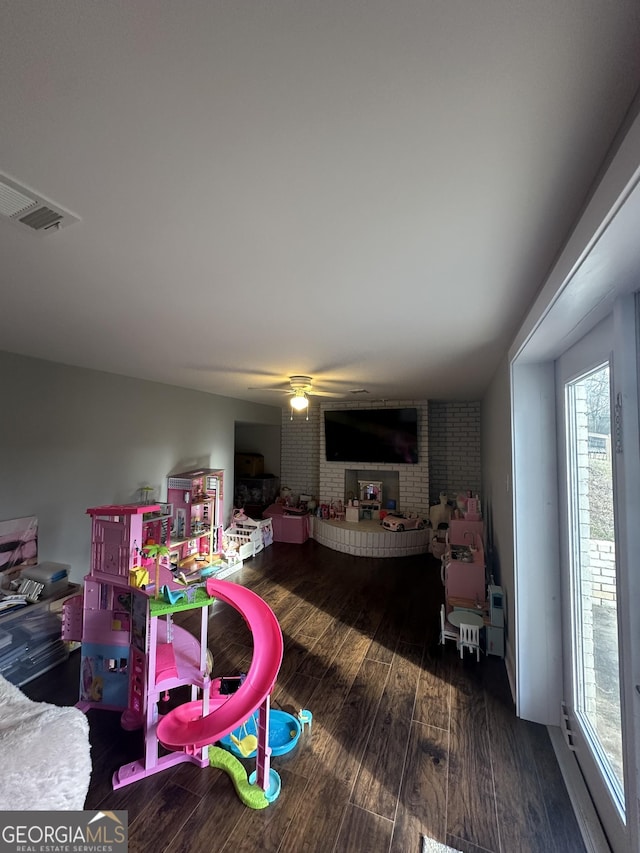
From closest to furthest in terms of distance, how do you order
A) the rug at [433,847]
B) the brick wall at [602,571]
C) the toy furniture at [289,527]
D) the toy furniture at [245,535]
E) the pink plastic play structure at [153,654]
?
the rug at [433,847]
the brick wall at [602,571]
the pink plastic play structure at [153,654]
the toy furniture at [245,535]
the toy furniture at [289,527]

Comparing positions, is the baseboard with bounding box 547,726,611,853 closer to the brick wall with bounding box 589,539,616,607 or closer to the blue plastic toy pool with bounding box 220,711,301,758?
the brick wall with bounding box 589,539,616,607

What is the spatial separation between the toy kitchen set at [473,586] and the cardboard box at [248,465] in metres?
3.99

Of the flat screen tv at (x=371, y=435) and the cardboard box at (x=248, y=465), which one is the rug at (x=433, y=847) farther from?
the cardboard box at (x=248, y=465)

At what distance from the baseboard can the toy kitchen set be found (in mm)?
684

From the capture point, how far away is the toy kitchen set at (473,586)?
2.50 meters

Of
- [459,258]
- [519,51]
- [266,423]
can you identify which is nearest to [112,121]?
[519,51]

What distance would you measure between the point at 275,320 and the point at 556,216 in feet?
4.00

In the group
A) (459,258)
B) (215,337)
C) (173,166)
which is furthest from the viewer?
(215,337)

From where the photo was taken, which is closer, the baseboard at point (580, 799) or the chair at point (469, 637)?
the baseboard at point (580, 799)

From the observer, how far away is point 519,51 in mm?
547

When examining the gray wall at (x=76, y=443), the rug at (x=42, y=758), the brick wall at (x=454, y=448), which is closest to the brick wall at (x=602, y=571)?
the rug at (x=42, y=758)

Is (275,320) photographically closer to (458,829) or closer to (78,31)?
(78,31)

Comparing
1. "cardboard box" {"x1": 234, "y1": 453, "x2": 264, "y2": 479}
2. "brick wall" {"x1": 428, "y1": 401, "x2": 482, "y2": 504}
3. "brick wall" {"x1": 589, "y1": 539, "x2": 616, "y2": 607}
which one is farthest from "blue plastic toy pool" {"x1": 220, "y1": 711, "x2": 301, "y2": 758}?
"cardboard box" {"x1": 234, "y1": 453, "x2": 264, "y2": 479}

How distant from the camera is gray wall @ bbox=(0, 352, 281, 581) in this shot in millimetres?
2613
